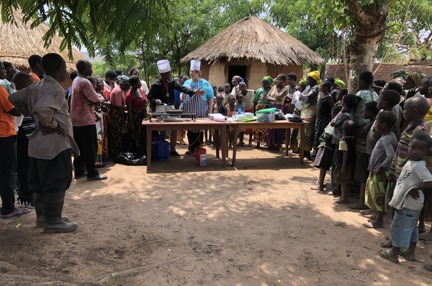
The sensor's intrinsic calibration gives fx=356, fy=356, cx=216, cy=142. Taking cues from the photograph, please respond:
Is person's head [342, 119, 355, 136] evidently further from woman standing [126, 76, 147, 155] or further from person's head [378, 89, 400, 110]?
woman standing [126, 76, 147, 155]

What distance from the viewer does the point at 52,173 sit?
3412mm

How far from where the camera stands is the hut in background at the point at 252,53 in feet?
42.9

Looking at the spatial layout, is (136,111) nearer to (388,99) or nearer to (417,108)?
(388,99)

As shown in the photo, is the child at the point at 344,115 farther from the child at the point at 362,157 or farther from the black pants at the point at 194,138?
the black pants at the point at 194,138

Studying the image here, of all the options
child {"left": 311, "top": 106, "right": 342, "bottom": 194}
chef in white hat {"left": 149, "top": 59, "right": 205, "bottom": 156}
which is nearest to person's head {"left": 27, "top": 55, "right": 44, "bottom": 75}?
chef in white hat {"left": 149, "top": 59, "right": 205, "bottom": 156}

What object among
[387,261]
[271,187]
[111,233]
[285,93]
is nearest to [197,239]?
[111,233]

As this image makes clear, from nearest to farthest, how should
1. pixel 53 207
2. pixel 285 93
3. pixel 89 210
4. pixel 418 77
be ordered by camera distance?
1. pixel 53 207
2. pixel 89 210
3. pixel 418 77
4. pixel 285 93

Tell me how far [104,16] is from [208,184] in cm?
314

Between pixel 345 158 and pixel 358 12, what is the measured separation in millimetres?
2151

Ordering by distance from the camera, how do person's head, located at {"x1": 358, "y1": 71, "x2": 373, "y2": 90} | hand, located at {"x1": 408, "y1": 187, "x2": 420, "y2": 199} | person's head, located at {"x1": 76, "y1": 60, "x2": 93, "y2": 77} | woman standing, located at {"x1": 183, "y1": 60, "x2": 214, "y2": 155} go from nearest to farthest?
hand, located at {"x1": 408, "y1": 187, "x2": 420, "y2": 199}, person's head, located at {"x1": 358, "y1": 71, "x2": 373, "y2": 90}, person's head, located at {"x1": 76, "y1": 60, "x2": 93, "y2": 77}, woman standing, located at {"x1": 183, "y1": 60, "x2": 214, "y2": 155}

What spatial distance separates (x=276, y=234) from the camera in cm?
376

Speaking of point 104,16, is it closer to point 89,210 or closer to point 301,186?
point 89,210

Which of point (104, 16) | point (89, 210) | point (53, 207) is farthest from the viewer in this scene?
point (89, 210)

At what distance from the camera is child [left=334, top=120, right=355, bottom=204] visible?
4.41 meters
